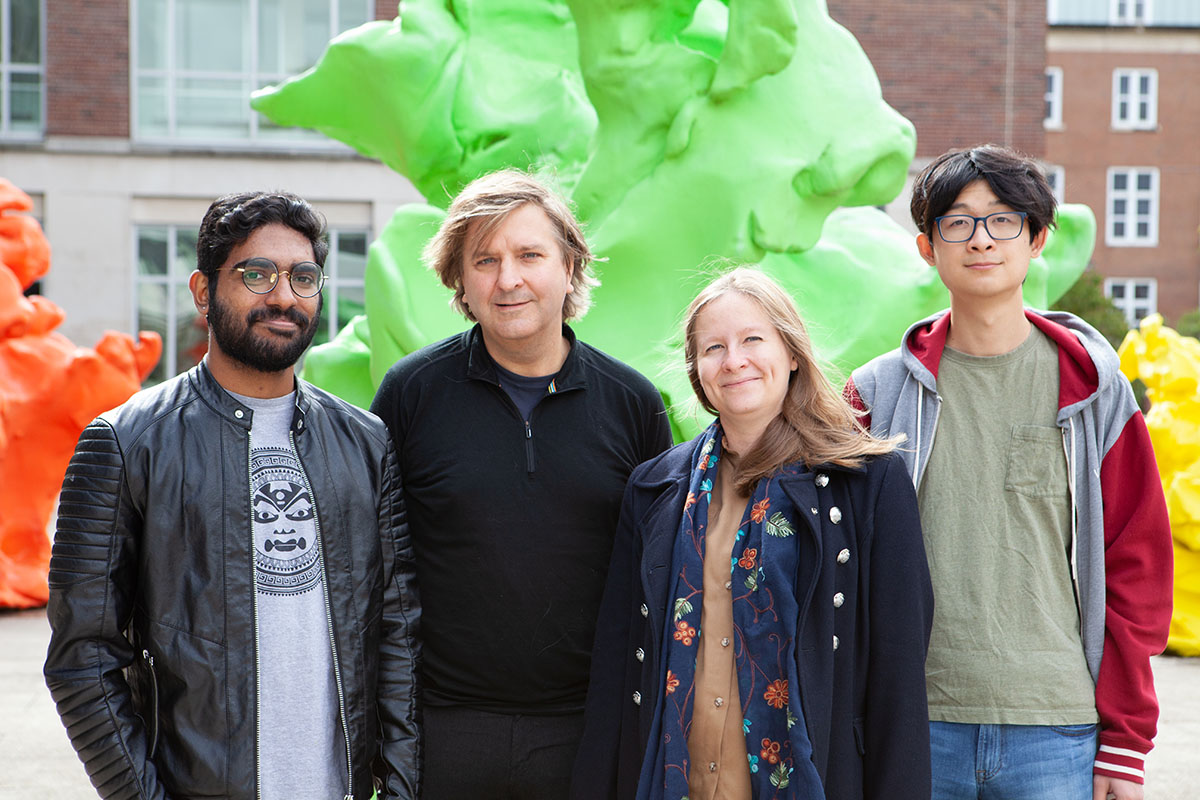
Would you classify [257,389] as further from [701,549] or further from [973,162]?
[973,162]

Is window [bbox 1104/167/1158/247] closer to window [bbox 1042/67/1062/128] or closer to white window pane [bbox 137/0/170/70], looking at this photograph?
window [bbox 1042/67/1062/128]

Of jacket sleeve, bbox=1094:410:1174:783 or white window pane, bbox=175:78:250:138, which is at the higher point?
white window pane, bbox=175:78:250:138

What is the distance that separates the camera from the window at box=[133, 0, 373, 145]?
14.8 m

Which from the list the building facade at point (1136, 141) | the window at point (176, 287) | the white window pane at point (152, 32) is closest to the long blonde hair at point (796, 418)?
the window at point (176, 287)

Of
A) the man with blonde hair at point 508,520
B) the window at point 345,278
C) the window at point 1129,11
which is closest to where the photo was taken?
the man with blonde hair at point 508,520

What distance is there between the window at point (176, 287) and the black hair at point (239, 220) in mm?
12475

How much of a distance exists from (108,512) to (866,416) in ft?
4.68

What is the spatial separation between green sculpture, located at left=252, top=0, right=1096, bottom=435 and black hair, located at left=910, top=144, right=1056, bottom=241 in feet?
7.37

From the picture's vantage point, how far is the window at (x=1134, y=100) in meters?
28.7

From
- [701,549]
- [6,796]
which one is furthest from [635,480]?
[6,796]

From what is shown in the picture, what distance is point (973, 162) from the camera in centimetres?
236

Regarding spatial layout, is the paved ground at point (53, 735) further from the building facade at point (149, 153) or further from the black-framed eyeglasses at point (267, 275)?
the building facade at point (149, 153)

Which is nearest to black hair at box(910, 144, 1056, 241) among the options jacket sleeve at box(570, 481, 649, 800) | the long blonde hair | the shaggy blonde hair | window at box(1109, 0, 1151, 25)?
the long blonde hair

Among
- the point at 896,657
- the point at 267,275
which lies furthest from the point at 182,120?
the point at 896,657
